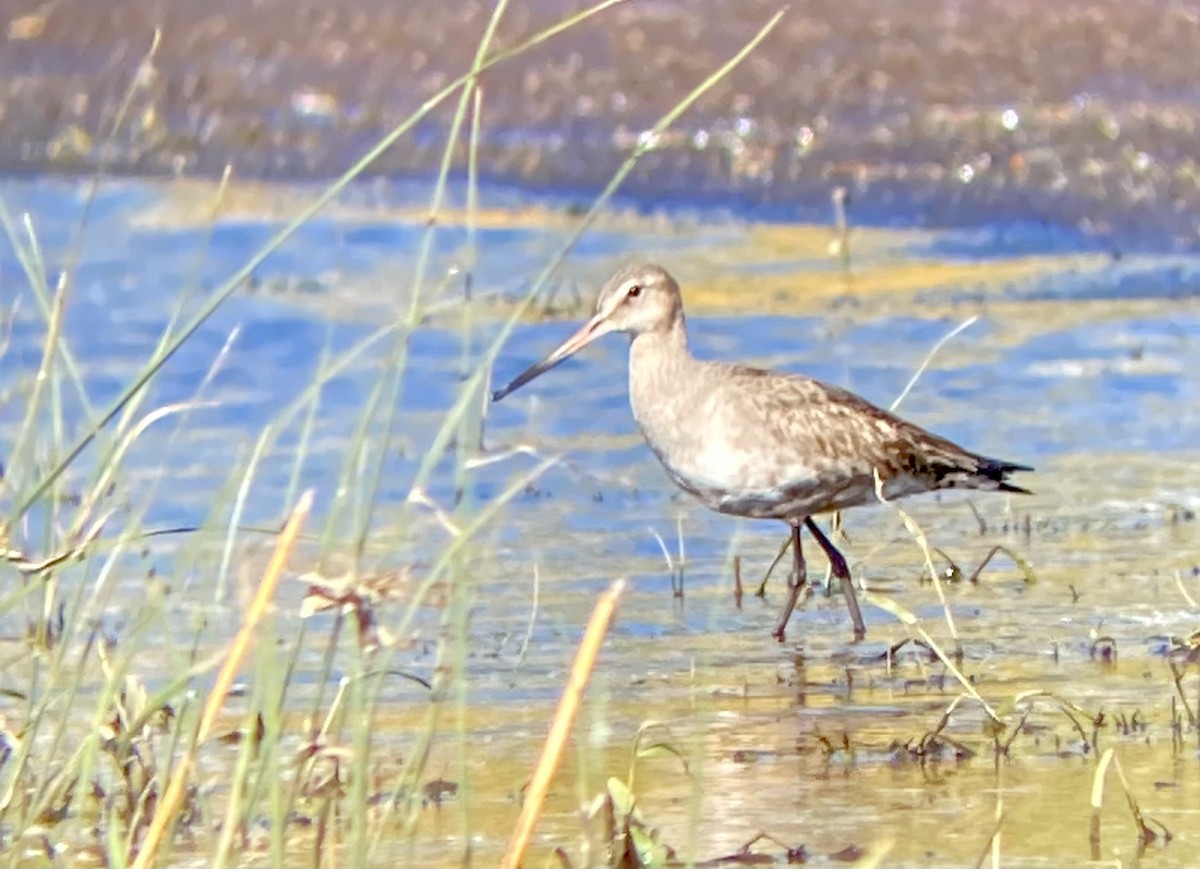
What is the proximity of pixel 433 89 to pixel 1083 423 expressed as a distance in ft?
25.2

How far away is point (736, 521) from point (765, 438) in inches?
46.0

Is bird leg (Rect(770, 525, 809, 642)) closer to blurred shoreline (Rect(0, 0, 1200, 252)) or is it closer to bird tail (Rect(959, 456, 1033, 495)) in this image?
bird tail (Rect(959, 456, 1033, 495))

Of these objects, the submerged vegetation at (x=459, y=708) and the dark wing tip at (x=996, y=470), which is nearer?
the submerged vegetation at (x=459, y=708)

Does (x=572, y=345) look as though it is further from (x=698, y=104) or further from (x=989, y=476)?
(x=698, y=104)

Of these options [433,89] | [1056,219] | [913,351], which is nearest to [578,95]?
[433,89]

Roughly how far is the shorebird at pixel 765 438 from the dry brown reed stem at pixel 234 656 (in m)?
3.25

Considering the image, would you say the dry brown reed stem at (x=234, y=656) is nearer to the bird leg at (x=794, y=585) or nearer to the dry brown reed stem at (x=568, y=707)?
the dry brown reed stem at (x=568, y=707)

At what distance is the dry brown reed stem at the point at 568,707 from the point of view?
3156 mm

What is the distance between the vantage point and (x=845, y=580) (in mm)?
6809

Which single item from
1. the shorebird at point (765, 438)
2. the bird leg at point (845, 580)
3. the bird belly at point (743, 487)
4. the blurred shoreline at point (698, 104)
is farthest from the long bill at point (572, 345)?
the blurred shoreline at point (698, 104)

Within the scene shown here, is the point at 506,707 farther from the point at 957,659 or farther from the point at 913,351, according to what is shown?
the point at 913,351

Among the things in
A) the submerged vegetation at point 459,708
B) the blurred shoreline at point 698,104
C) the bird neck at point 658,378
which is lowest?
the submerged vegetation at point 459,708

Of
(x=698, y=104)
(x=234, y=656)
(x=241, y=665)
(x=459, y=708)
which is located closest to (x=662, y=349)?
(x=241, y=665)

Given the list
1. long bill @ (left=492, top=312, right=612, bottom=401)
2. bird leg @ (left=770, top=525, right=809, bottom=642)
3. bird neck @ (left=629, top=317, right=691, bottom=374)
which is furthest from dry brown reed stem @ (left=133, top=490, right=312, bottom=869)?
long bill @ (left=492, top=312, right=612, bottom=401)
